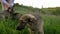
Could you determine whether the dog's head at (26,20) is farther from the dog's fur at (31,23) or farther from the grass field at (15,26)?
the grass field at (15,26)

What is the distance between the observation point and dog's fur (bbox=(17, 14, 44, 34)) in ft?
18.0

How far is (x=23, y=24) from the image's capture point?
5527 millimetres

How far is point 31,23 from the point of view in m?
5.55

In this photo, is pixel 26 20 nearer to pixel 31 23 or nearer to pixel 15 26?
pixel 31 23

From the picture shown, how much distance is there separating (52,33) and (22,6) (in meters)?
4.27

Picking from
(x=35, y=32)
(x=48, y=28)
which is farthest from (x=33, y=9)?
(x=35, y=32)

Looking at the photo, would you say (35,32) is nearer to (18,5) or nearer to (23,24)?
(23,24)

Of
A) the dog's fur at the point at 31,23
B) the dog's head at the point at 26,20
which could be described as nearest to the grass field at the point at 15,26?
the dog's fur at the point at 31,23

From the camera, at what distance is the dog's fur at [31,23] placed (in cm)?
547

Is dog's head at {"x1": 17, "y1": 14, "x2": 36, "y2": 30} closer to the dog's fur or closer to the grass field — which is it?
the dog's fur

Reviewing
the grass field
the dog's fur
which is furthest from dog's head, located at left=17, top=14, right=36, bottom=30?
the grass field

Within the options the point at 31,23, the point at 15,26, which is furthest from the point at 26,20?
the point at 15,26

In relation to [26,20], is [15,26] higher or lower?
lower

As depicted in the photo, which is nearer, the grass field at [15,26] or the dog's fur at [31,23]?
the dog's fur at [31,23]
